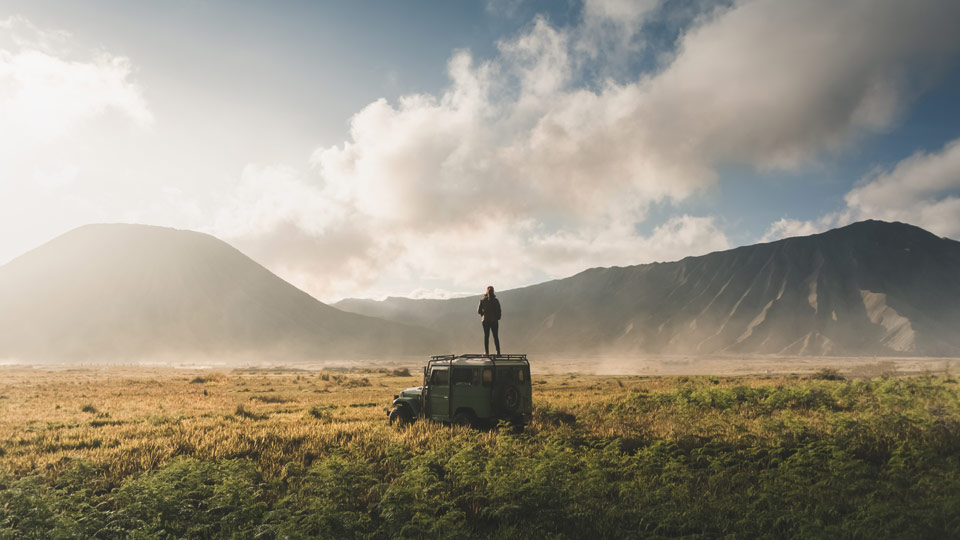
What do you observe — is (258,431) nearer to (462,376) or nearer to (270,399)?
(462,376)

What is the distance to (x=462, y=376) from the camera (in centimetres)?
1702

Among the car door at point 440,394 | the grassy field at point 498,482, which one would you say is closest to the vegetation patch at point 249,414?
the grassy field at point 498,482

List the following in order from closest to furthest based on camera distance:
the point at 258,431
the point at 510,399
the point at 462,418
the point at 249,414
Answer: the point at 510,399 → the point at 462,418 → the point at 258,431 → the point at 249,414

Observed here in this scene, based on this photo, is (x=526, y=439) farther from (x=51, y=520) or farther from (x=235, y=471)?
(x=51, y=520)

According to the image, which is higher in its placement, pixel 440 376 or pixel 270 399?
pixel 440 376

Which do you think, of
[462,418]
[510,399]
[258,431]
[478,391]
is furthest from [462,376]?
[258,431]

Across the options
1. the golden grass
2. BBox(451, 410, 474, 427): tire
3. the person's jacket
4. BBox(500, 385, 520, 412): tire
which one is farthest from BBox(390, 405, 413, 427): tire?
the person's jacket

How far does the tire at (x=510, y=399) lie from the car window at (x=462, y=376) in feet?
3.92

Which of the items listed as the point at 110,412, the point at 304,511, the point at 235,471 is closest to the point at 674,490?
the point at 304,511

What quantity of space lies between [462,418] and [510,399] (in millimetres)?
1670

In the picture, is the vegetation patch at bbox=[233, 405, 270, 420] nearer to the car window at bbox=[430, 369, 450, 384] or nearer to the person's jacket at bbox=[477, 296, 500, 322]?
the car window at bbox=[430, 369, 450, 384]

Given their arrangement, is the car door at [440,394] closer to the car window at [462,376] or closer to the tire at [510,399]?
the car window at [462,376]

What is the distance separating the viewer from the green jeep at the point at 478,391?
1655 cm

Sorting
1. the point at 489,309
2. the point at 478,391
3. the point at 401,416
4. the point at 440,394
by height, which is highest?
the point at 489,309
